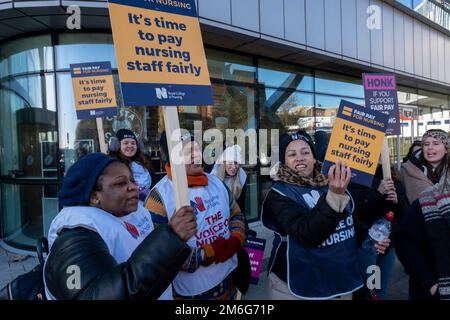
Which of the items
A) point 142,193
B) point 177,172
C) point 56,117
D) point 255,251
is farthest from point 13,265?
point 177,172

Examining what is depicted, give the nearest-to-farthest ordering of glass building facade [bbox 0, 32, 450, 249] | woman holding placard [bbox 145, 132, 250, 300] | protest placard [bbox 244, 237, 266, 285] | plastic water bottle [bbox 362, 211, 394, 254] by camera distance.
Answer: woman holding placard [bbox 145, 132, 250, 300] < plastic water bottle [bbox 362, 211, 394, 254] < protest placard [bbox 244, 237, 266, 285] < glass building facade [bbox 0, 32, 450, 249]

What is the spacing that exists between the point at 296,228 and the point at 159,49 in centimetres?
121

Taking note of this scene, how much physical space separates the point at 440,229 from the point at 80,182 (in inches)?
69.9

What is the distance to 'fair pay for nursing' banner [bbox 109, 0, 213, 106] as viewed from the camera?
1449 millimetres

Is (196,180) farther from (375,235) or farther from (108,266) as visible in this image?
(375,235)

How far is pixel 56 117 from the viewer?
5594mm

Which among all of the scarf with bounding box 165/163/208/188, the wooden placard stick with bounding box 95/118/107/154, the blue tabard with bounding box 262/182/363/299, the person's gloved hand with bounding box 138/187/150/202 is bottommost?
the blue tabard with bounding box 262/182/363/299

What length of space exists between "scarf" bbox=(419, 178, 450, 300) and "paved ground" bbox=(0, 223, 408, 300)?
92.5 inches

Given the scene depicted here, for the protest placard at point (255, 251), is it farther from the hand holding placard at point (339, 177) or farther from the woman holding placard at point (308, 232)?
the hand holding placard at point (339, 177)

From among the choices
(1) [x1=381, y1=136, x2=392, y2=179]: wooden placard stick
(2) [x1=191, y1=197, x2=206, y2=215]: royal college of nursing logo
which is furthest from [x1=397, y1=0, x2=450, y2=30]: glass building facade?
(2) [x1=191, y1=197, x2=206, y2=215]: royal college of nursing logo

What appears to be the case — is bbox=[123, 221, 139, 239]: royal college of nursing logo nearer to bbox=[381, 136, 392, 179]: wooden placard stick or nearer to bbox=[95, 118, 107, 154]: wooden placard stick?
bbox=[381, 136, 392, 179]: wooden placard stick

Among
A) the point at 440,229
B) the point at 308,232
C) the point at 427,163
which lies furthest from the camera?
the point at 427,163

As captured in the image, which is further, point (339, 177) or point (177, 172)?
point (339, 177)
